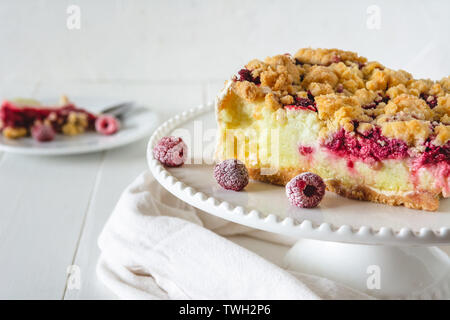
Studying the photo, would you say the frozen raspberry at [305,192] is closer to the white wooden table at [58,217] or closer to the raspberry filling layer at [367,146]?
the raspberry filling layer at [367,146]

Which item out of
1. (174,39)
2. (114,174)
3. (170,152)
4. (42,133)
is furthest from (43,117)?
(170,152)

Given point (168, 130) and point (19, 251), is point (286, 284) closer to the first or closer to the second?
point (168, 130)

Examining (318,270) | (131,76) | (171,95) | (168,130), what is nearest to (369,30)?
(171,95)

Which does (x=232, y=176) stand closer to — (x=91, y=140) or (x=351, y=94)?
(x=351, y=94)

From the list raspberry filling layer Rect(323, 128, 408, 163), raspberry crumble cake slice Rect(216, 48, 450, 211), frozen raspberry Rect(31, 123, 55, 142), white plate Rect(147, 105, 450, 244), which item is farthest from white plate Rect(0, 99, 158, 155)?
Result: raspberry filling layer Rect(323, 128, 408, 163)

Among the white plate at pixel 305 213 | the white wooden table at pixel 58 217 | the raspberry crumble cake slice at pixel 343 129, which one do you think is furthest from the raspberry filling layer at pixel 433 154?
the white wooden table at pixel 58 217

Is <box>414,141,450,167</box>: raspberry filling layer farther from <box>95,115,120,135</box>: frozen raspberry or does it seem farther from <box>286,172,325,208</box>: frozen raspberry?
<box>95,115,120,135</box>: frozen raspberry

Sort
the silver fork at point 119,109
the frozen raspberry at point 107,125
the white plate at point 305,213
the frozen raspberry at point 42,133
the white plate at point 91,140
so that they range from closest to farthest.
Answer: the white plate at point 305,213 < the white plate at point 91,140 < the frozen raspberry at point 42,133 < the frozen raspberry at point 107,125 < the silver fork at point 119,109
